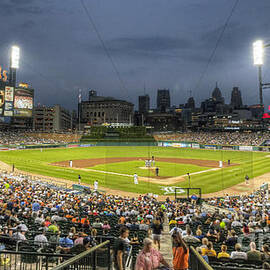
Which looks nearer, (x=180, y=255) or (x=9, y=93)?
(x=180, y=255)

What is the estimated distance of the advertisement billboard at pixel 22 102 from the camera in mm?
54625

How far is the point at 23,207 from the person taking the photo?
1468cm

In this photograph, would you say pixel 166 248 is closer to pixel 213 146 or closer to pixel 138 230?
pixel 138 230

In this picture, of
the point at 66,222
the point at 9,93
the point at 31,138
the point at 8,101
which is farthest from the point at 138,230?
the point at 31,138

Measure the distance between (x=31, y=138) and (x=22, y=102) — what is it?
35728mm

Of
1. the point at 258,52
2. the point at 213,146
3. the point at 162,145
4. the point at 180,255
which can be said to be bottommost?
the point at 162,145

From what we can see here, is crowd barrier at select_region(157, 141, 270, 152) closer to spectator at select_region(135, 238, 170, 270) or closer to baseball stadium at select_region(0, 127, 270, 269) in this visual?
baseball stadium at select_region(0, 127, 270, 269)

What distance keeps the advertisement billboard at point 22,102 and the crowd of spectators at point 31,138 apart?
24672 millimetres

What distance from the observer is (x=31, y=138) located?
88.2m

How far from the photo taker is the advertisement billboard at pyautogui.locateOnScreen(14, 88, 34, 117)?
54.6 metres

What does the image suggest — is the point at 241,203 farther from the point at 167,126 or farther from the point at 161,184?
the point at 167,126

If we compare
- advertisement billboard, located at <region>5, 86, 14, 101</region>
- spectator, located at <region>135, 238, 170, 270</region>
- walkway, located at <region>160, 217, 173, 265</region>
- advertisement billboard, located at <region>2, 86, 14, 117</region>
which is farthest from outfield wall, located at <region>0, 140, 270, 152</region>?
spectator, located at <region>135, 238, 170, 270</region>

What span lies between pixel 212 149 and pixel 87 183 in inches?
2096

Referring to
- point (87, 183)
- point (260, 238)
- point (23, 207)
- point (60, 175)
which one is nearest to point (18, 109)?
A: point (60, 175)
